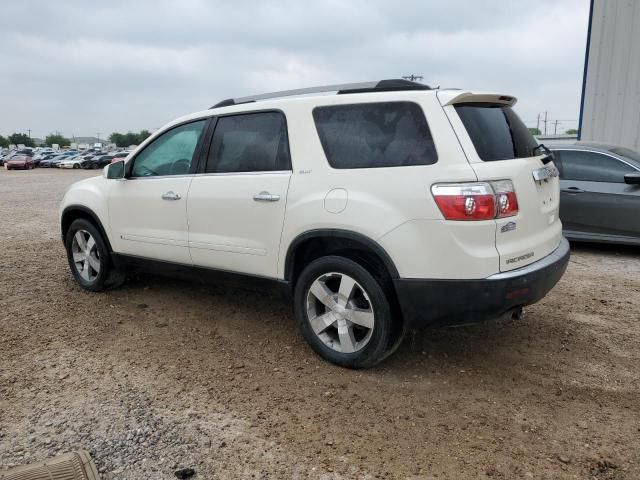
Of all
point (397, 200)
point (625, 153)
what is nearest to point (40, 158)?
point (625, 153)

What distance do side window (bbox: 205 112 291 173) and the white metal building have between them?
9.26 m

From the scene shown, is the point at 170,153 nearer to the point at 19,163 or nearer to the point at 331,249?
the point at 331,249

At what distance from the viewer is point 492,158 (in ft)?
10.3

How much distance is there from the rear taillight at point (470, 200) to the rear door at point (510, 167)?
51 mm

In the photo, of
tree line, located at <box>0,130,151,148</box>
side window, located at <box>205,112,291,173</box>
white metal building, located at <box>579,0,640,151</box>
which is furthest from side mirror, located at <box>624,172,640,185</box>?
tree line, located at <box>0,130,151,148</box>

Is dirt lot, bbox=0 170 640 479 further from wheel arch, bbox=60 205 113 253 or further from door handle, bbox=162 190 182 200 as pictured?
door handle, bbox=162 190 182 200

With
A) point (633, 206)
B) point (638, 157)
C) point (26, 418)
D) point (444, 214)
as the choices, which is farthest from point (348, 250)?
point (638, 157)

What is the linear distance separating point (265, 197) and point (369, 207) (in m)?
0.85

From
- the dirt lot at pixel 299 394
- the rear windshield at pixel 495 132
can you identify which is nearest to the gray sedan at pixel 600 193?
the dirt lot at pixel 299 394

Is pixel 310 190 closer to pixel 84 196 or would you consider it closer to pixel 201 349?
pixel 201 349

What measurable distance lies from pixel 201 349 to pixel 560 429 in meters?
2.47

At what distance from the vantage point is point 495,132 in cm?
333

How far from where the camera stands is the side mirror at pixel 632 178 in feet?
21.1

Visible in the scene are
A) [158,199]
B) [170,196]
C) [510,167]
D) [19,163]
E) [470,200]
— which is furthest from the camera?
[19,163]
